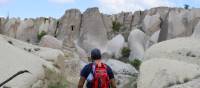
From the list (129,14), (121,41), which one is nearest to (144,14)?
(129,14)

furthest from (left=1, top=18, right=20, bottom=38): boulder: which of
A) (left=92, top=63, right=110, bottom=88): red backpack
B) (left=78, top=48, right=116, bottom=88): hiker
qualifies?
(left=92, top=63, right=110, bottom=88): red backpack

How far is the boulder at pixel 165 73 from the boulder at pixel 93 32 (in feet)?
86.6

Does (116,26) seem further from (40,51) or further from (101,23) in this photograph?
(40,51)

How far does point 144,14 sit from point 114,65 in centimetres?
2629

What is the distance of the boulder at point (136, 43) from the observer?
36531 mm

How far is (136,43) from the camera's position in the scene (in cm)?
3784

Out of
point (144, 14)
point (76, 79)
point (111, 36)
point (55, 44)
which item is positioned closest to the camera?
point (76, 79)

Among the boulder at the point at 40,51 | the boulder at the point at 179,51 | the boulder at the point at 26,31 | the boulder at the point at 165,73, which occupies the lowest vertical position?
the boulder at the point at 26,31

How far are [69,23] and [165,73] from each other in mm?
35186

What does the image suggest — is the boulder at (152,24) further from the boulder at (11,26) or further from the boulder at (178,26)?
the boulder at (11,26)

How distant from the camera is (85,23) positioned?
43.0 meters

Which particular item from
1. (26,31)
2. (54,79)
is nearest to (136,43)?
(26,31)

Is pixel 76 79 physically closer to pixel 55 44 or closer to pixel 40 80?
pixel 40 80

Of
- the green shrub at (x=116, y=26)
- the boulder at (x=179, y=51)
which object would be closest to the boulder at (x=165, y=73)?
the boulder at (x=179, y=51)
